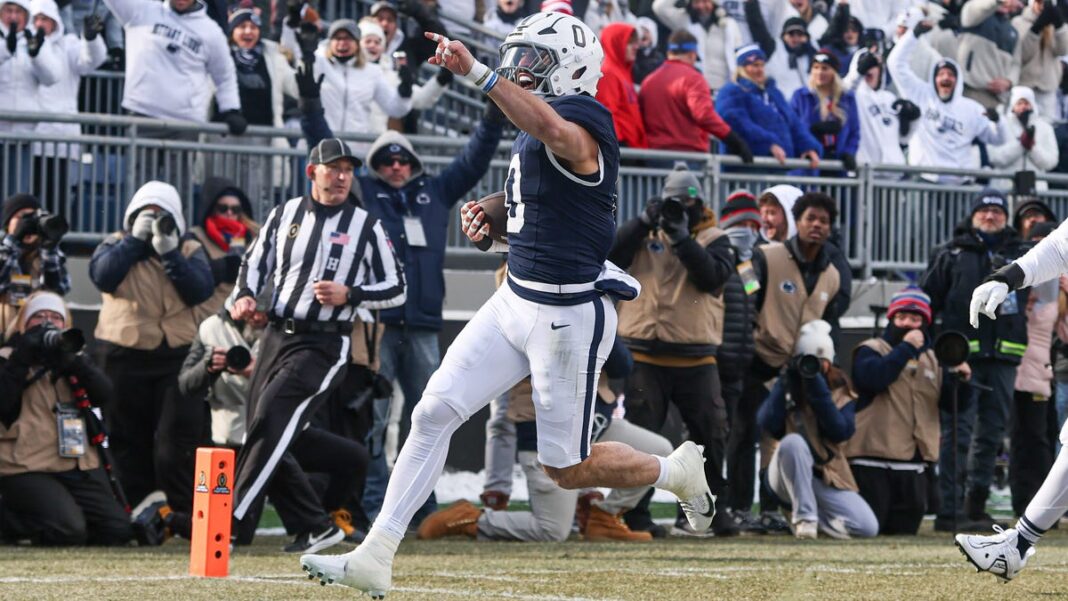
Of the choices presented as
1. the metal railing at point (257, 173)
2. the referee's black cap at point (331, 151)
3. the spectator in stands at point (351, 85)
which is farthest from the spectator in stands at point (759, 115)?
the referee's black cap at point (331, 151)

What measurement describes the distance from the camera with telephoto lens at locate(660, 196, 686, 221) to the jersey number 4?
393 cm

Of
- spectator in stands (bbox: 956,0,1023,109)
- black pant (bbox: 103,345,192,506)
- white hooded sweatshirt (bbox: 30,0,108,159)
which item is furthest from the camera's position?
spectator in stands (bbox: 956,0,1023,109)

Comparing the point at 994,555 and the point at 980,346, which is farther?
the point at 980,346

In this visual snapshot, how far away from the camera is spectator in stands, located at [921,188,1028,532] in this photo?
12539 mm

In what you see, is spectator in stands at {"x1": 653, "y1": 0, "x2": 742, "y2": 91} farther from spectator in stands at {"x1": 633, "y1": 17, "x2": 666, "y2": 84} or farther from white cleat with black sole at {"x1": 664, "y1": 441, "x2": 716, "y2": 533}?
white cleat with black sole at {"x1": 664, "y1": 441, "x2": 716, "y2": 533}

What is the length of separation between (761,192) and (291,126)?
11.4ft

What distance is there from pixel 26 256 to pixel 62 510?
4.70 ft

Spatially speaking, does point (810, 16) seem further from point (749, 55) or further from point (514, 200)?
point (514, 200)

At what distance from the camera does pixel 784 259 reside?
1242 cm

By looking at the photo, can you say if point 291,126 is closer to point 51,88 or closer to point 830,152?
point 51,88

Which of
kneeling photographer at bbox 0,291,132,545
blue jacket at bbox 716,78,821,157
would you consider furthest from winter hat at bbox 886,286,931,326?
kneeling photographer at bbox 0,291,132,545

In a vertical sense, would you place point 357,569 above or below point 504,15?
below

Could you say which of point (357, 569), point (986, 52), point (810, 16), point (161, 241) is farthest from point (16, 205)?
point (986, 52)

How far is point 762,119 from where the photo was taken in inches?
595
